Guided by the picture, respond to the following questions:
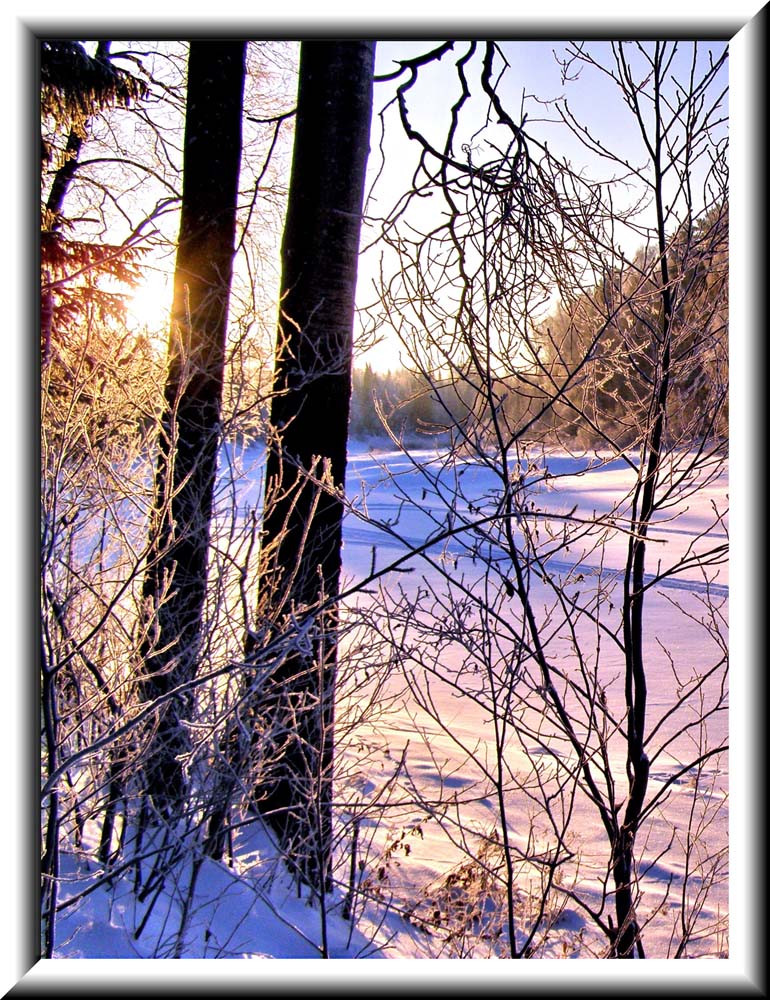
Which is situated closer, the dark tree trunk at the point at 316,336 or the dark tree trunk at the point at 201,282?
the dark tree trunk at the point at 316,336

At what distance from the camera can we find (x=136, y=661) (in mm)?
2291

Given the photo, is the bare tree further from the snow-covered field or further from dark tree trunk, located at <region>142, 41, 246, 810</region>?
dark tree trunk, located at <region>142, 41, 246, 810</region>

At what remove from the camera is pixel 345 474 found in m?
2.77

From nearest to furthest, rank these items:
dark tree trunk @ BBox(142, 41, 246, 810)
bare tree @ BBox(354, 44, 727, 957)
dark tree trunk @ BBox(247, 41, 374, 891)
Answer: bare tree @ BBox(354, 44, 727, 957), dark tree trunk @ BBox(247, 41, 374, 891), dark tree trunk @ BBox(142, 41, 246, 810)

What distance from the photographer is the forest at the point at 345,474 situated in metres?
1.65

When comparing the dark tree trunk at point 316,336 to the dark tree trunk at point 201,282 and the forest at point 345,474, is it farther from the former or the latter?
the dark tree trunk at point 201,282

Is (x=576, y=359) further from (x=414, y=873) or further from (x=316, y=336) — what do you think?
(x=414, y=873)

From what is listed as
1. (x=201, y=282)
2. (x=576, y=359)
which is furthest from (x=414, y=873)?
(x=201, y=282)

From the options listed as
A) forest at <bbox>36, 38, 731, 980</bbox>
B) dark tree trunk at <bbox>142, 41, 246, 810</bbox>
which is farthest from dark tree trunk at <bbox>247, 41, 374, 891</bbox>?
dark tree trunk at <bbox>142, 41, 246, 810</bbox>

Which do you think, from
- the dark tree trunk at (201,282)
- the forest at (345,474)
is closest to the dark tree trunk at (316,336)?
the forest at (345,474)

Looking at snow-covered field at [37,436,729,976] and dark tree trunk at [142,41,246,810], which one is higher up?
dark tree trunk at [142,41,246,810]

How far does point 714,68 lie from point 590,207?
0.42 m

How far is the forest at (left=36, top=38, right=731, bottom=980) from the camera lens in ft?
5.41
